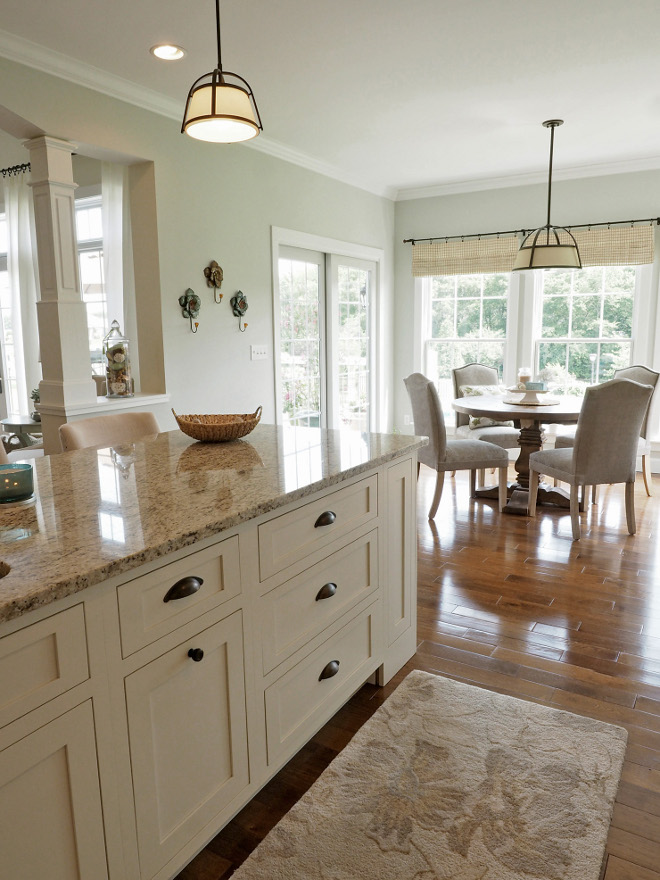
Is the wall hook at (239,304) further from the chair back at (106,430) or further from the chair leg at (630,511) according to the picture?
the chair leg at (630,511)

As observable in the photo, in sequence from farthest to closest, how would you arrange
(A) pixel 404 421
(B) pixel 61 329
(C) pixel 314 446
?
1. (A) pixel 404 421
2. (B) pixel 61 329
3. (C) pixel 314 446

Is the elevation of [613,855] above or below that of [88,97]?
below

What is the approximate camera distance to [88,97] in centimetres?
350

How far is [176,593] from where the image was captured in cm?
136

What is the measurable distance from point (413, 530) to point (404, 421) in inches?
181

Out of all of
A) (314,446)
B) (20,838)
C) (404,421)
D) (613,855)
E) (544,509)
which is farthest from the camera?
(404,421)

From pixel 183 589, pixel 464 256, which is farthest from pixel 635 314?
pixel 183 589

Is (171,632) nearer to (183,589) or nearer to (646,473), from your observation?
(183,589)

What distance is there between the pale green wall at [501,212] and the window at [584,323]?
0.24 m

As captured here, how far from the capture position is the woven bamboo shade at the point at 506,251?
567cm

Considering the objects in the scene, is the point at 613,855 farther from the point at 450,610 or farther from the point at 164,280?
the point at 164,280

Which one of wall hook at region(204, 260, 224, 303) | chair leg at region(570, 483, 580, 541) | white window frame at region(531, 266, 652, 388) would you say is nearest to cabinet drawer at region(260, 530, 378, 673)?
chair leg at region(570, 483, 580, 541)

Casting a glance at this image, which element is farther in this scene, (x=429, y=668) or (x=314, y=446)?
(x=429, y=668)

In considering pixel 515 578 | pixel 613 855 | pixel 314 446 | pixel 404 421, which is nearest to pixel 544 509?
pixel 515 578
